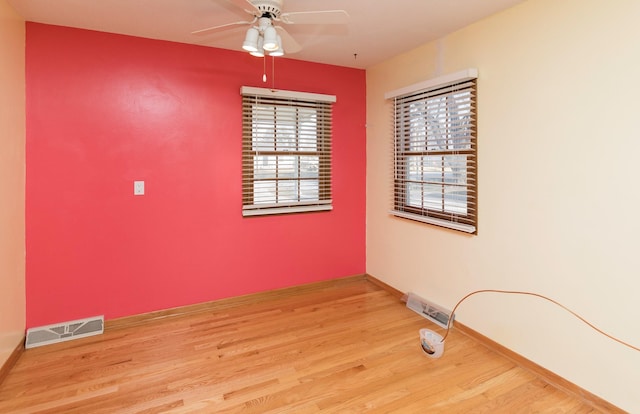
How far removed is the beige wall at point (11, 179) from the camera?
220 centimetres

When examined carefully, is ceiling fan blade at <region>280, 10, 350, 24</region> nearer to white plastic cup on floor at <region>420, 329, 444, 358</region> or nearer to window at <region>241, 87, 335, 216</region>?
window at <region>241, 87, 335, 216</region>

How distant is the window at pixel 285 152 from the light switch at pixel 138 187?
87 centimetres

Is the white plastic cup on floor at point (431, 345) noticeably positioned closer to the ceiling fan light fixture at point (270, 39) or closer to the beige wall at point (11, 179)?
the ceiling fan light fixture at point (270, 39)

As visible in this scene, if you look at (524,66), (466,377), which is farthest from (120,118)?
(466,377)

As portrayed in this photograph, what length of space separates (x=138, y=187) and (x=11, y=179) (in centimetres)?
81

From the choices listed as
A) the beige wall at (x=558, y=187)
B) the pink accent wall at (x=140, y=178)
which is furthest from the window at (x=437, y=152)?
the pink accent wall at (x=140, y=178)

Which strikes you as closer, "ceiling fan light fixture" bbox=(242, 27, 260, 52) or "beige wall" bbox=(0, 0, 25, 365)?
"ceiling fan light fixture" bbox=(242, 27, 260, 52)

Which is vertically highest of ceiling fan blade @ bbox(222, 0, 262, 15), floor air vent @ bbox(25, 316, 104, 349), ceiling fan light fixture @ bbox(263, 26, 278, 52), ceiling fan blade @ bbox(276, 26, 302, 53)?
ceiling fan blade @ bbox(276, 26, 302, 53)

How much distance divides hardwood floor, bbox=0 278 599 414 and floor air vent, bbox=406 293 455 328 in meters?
0.08

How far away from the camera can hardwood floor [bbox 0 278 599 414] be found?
1.97 meters

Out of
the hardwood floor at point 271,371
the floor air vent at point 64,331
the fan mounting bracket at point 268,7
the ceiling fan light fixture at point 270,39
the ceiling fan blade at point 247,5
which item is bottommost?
the hardwood floor at point 271,371

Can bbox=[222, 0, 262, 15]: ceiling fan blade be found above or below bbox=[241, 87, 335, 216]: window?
above

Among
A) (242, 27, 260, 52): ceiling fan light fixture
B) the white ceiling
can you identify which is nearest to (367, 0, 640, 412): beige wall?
the white ceiling

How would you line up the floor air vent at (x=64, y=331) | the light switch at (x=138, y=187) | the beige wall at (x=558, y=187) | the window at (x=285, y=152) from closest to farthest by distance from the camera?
the beige wall at (x=558, y=187)
the floor air vent at (x=64, y=331)
the light switch at (x=138, y=187)
the window at (x=285, y=152)
